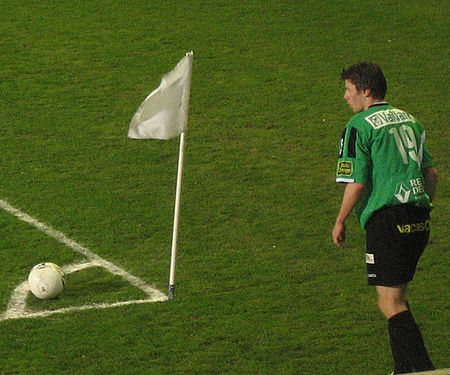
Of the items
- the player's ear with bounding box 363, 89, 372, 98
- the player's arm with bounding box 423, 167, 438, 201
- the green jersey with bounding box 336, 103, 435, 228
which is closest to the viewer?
the green jersey with bounding box 336, 103, 435, 228

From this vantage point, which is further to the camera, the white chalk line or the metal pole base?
the metal pole base

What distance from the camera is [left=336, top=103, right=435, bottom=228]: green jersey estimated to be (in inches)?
247

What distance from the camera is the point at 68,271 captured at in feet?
28.4

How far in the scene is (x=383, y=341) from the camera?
24.4 ft

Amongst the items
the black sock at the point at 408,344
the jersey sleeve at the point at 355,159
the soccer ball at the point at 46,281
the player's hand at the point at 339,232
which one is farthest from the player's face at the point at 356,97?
the soccer ball at the point at 46,281

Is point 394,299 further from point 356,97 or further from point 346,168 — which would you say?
point 356,97

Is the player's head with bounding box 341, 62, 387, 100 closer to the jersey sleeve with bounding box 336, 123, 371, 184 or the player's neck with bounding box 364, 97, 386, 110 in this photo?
the player's neck with bounding box 364, 97, 386, 110

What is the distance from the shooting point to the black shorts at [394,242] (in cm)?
630

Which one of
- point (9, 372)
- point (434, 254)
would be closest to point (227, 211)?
point (434, 254)

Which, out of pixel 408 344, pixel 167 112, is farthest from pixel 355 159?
pixel 167 112

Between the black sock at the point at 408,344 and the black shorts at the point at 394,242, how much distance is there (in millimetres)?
226

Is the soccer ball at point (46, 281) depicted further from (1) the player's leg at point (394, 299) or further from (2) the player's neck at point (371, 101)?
(2) the player's neck at point (371, 101)

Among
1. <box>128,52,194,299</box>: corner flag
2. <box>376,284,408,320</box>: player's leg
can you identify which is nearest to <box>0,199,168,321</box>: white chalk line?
<box>128,52,194,299</box>: corner flag

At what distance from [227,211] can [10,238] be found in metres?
2.07
